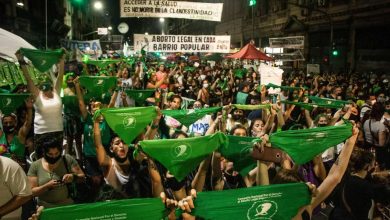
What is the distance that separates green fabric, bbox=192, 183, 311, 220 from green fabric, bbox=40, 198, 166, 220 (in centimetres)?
31

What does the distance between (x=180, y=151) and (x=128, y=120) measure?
1.60m

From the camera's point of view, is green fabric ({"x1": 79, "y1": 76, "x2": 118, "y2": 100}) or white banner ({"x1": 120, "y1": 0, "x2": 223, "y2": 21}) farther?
white banner ({"x1": 120, "y1": 0, "x2": 223, "y2": 21})

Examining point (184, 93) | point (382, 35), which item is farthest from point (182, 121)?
point (382, 35)

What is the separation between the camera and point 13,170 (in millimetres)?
3627

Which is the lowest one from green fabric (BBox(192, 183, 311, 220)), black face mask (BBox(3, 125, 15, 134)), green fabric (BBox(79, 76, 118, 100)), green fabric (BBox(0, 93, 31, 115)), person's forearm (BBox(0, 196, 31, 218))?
person's forearm (BBox(0, 196, 31, 218))

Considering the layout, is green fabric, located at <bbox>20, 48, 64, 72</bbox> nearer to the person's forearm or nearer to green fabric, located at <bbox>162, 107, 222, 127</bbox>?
green fabric, located at <bbox>162, 107, 222, 127</bbox>

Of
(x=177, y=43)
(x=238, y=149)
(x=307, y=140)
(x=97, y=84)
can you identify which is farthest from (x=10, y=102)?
(x=177, y=43)

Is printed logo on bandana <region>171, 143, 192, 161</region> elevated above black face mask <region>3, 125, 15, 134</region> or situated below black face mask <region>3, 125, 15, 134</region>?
above

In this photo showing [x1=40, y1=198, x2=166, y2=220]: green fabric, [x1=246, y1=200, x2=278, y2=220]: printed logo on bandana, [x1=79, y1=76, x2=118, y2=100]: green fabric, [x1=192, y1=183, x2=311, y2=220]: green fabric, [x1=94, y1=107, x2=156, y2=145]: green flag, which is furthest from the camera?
[x1=79, y1=76, x2=118, y2=100]: green fabric

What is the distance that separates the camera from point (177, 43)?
1343cm

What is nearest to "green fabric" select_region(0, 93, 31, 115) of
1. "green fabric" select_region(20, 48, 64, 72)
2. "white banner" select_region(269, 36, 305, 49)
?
"green fabric" select_region(20, 48, 64, 72)

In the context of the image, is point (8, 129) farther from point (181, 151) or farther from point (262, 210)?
point (262, 210)

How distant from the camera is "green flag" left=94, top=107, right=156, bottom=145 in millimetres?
5188

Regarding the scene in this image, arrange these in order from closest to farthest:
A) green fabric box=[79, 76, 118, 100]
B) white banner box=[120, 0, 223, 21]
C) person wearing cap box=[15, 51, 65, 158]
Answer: person wearing cap box=[15, 51, 65, 158]
green fabric box=[79, 76, 118, 100]
white banner box=[120, 0, 223, 21]
